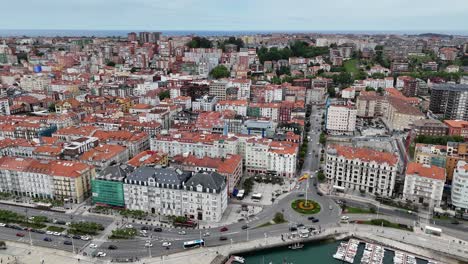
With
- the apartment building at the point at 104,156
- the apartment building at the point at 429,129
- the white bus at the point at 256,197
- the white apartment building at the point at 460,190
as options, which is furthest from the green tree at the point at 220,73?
the white apartment building at the point at 460,190

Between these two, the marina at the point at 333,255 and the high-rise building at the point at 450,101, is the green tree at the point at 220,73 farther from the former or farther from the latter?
the marina at the point at 333,255

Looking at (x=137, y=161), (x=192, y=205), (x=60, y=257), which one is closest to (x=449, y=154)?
(x=192, y=205)

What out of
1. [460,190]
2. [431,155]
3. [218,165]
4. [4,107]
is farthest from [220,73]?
[460,190]

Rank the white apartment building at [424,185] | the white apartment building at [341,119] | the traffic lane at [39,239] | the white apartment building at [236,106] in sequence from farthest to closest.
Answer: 1. the white apartment building at [236,106]
2. the white apartment building at [341,119]
3. the white apartment building at [424,185]
4. the traffic lane at [39,239]

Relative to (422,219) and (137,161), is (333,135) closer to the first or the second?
(422,219)

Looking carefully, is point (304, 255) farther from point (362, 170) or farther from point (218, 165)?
point (218, 165)
